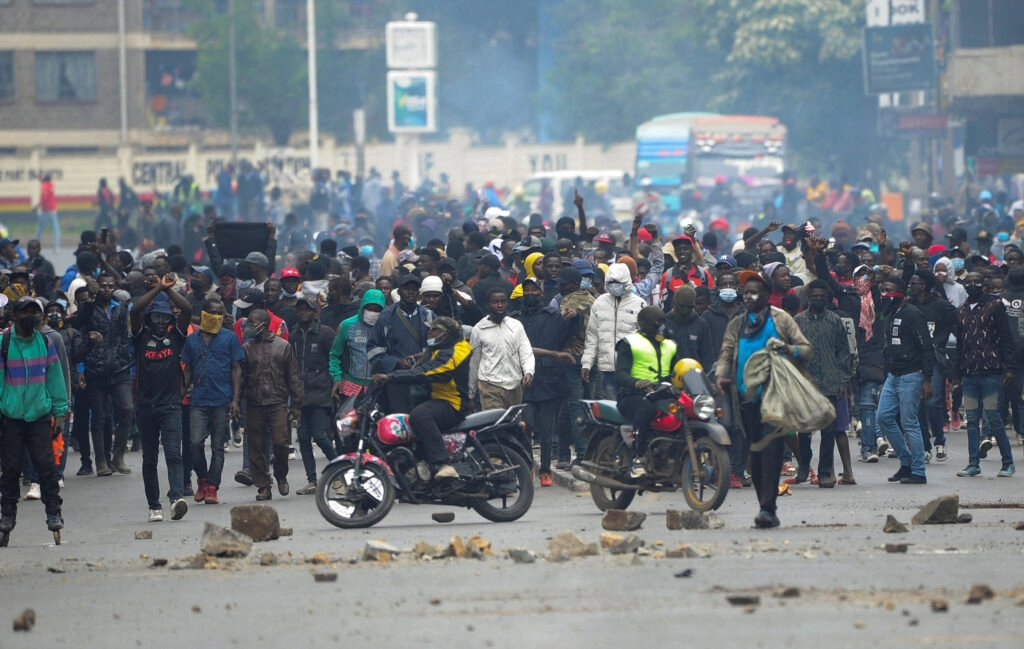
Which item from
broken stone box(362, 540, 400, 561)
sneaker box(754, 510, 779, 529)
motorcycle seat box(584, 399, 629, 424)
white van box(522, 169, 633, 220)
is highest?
white van box(522, 169, 633, 220)

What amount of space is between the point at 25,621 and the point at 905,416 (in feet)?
25.3

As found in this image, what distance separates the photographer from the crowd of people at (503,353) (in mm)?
12039

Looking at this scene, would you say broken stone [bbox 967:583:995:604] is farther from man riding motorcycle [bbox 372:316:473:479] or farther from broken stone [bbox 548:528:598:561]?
man riding motorcycle [bbox 372:316:473:479]

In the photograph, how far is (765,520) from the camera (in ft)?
37.8

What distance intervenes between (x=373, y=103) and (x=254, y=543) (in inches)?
2280

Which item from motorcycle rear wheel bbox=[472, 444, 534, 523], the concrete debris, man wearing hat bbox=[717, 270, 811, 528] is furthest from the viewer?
motorcycle rear wheel bbox=[472, 444, 534, 523]

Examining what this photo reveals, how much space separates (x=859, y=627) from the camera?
315 inches

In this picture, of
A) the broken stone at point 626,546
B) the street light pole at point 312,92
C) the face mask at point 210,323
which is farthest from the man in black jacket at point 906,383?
the street light pole at point 312,92

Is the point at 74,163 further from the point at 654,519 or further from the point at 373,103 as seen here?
the point at 654,519

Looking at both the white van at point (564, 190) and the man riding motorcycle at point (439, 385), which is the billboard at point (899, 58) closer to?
the white van at point (564, 190)

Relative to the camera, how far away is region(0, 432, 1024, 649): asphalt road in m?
8.11

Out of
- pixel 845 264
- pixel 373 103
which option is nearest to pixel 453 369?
pixel 845 264

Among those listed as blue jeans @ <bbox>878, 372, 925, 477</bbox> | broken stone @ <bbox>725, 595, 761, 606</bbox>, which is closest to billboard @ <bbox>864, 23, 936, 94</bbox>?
blue jeans @ <bbox>878, 372, 925, 477</bbox>

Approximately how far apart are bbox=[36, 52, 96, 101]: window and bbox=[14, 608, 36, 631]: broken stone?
60761mm
